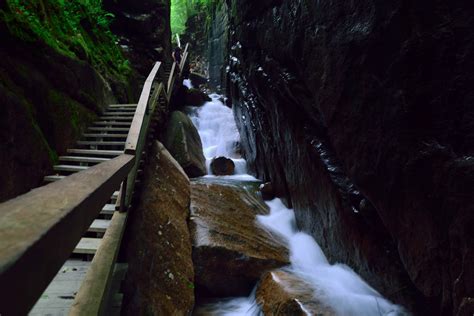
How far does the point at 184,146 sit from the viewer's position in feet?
34.8

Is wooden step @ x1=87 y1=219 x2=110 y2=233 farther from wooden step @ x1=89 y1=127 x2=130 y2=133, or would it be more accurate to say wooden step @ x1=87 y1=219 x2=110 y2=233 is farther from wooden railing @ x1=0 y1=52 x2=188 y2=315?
wooden step @ x1=89 y1=127 x2=130 y2=133

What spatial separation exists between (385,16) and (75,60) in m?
6.16

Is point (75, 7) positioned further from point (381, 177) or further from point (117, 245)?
point (381, 177)

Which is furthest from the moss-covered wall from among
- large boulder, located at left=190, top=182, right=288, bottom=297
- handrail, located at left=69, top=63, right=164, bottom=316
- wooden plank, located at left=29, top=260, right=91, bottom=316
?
large boulder, located at left=190, top=182, right=288, bottom=297

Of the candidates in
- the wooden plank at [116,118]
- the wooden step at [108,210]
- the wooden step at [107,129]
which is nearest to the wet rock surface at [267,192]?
the wooden plank at [116,118]

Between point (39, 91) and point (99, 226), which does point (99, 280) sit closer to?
point (99, 226)

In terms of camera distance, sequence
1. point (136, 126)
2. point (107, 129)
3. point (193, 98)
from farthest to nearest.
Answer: point (193, 98), point (107, 129), point (136, 126)

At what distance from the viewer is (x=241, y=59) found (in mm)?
10516

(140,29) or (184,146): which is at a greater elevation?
(140,29)

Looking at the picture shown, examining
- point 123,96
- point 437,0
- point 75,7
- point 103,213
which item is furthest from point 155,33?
point 437,0

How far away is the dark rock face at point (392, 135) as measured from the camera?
281 cm

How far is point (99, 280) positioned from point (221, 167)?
916cm

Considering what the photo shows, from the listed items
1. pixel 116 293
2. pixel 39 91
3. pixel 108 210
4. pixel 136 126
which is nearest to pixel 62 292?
pixel 116 293

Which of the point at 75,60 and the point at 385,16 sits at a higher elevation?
the point at 75,60
